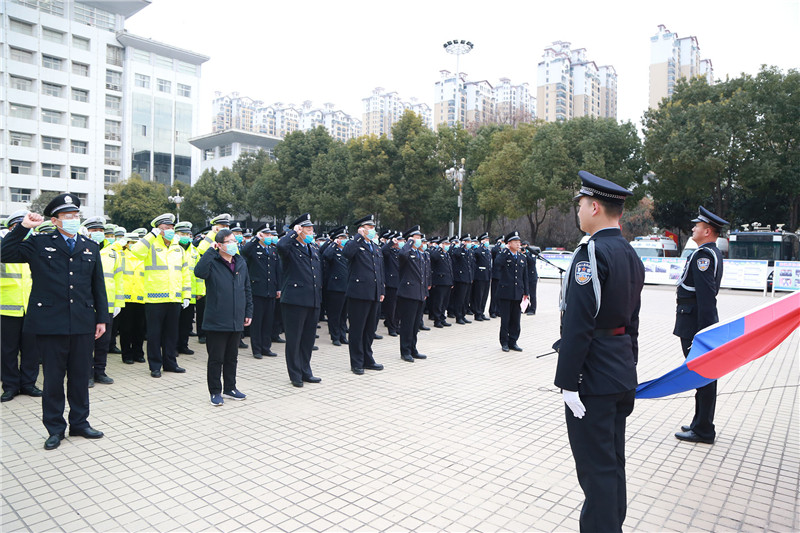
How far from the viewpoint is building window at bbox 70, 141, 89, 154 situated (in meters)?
51.6

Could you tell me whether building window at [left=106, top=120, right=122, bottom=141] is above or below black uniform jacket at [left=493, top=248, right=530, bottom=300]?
above

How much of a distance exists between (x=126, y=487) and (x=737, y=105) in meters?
32.0

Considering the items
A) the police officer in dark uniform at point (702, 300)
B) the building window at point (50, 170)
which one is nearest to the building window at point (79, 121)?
the building window at point (50, 170)

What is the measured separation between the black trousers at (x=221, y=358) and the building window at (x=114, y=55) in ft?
199

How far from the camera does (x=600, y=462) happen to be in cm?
284

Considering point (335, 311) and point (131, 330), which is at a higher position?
point (335, 311)

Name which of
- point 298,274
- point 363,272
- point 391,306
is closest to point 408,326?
point 363,272

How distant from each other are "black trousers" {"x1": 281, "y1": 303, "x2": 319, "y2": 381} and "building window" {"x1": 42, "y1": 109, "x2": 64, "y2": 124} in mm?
54973

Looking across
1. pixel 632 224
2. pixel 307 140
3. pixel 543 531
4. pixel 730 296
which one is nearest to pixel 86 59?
pixel 307 140

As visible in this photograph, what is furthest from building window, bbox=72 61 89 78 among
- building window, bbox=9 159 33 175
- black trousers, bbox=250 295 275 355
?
black trousers, bbox=250 295 275 355

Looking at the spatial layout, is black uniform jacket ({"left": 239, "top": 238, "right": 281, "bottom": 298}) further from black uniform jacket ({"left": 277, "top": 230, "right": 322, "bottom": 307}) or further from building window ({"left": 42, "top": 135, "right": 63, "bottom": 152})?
building window ({"left": 42, "top": 135, "right": 63, "bottom": 152})

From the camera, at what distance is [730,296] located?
796 inches

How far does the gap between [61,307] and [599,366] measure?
4448 millimetres

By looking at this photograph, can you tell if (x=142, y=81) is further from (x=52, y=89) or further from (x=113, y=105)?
(x=52, y=89)
